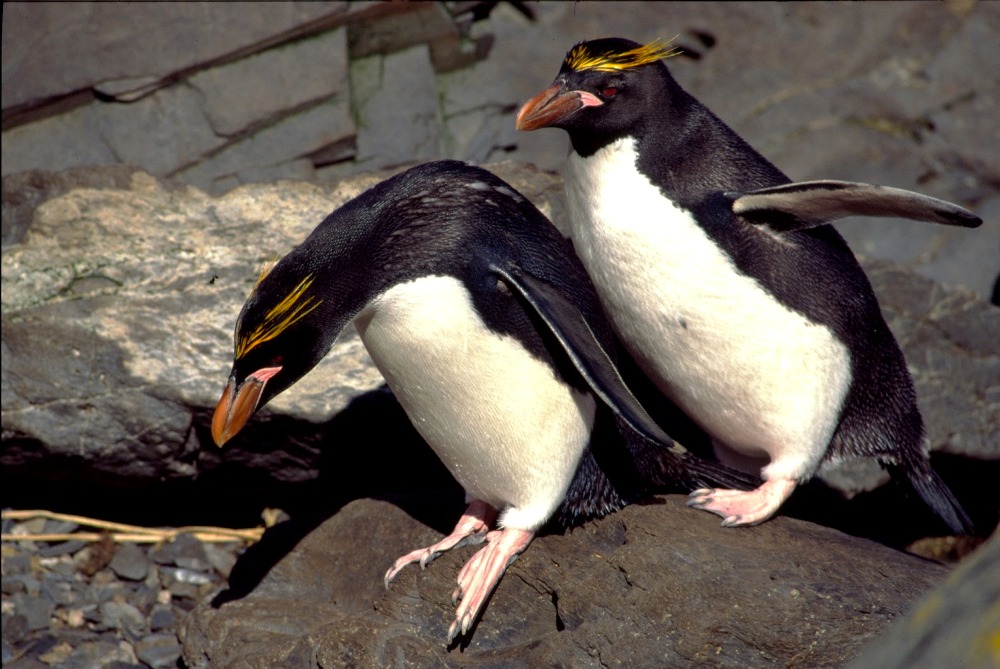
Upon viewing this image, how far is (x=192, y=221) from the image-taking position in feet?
A: 10.7

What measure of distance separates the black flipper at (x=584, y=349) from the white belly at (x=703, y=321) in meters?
0.23

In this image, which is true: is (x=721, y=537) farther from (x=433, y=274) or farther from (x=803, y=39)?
(x=803, y=39)

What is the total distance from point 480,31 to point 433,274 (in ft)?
9.08

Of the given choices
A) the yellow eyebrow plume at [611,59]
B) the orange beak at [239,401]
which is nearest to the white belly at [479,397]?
the orange beak at [239,401]

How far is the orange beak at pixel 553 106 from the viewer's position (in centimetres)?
234

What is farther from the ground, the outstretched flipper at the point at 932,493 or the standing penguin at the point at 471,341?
the standing penguin at the point at 471,341

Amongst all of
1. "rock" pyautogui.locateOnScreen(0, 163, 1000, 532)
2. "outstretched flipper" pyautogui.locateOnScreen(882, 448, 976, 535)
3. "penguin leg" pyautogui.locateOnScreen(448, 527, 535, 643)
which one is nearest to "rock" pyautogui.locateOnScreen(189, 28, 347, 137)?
"rock" pyautogui.locateOnScreen(0, 163, 1000, 532)

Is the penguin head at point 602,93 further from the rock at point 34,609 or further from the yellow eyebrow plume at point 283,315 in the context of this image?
the rock at point 34,609

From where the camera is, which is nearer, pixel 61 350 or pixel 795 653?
pixel 795 653

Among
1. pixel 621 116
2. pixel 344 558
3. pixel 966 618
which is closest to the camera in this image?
pixel 966 618

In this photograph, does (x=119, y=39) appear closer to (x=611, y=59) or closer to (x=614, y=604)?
(x=611, y=59)

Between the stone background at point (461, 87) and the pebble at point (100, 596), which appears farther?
the stone background at point (461, 87)

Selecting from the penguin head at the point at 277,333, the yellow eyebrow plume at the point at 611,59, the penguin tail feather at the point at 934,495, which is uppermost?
the yellow eyebrow plume at the point at 611,59

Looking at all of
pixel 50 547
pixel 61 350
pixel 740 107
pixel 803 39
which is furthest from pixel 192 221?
pixel 803 39
